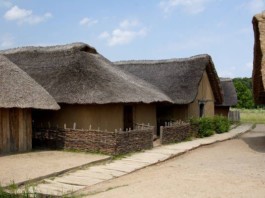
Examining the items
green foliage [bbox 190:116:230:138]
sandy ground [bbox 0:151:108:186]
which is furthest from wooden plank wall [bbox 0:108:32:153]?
green foliage [bbox 190:116:230:138]

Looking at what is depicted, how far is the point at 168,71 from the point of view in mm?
23250

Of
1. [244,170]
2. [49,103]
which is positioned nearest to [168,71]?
[49,103]

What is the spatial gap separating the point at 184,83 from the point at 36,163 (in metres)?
11.7

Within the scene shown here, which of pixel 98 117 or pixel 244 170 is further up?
pixel 98 117

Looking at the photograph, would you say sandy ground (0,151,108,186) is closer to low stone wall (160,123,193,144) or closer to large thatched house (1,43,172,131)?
large thatched house (1,43,172,131)

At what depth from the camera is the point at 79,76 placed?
16016 mm

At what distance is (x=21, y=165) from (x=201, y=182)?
520cm

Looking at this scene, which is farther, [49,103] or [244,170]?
[49,103]

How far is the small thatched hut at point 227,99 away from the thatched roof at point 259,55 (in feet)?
53.2

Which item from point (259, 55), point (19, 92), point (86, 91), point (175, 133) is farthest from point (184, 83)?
point (19, 92)

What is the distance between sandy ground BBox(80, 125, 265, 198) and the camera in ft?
26.5

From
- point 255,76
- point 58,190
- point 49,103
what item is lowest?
point 58,190

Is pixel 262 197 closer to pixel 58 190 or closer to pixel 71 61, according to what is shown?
pixel 58 190

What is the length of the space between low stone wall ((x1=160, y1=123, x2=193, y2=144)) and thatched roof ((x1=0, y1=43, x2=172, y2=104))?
1353mm
